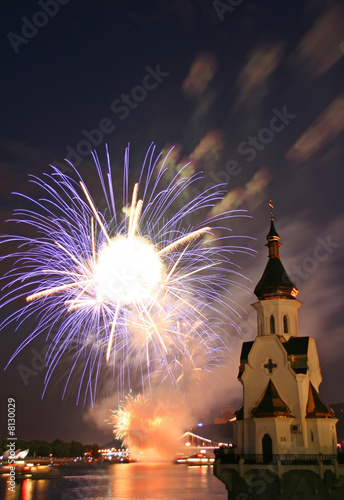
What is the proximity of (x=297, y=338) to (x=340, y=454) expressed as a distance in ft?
27.0

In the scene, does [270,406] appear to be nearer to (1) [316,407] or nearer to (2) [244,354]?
(1) [316,407]

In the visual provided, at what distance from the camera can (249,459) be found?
1389 inches

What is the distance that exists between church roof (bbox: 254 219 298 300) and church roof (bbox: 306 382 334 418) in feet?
23.8

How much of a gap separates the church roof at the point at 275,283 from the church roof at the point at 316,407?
725cm

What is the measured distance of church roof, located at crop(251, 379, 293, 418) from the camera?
116 ft

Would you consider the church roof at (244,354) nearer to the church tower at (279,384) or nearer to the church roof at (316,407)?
the church tower at (279,384)

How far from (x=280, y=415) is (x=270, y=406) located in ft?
2.80

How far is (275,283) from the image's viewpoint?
40.8 metres

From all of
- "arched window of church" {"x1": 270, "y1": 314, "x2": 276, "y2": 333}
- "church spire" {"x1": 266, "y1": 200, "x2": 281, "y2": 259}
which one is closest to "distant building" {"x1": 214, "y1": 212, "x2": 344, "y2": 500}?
"arched window of church" {"x1": 270, "y1": 314, "x2": 276, "y2": 333}

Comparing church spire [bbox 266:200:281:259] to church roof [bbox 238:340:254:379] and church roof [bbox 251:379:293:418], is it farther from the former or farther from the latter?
church roof [bbox 251:379:293:418]

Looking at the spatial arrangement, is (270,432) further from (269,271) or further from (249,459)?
(269,271)

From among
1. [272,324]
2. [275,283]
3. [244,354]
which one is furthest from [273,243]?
[244,354]

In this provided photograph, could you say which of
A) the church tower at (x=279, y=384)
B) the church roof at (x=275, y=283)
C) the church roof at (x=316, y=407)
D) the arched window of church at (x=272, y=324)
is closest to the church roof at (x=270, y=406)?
the church tower at (x=279, y=384)

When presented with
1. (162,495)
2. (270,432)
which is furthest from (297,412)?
(162,495)
